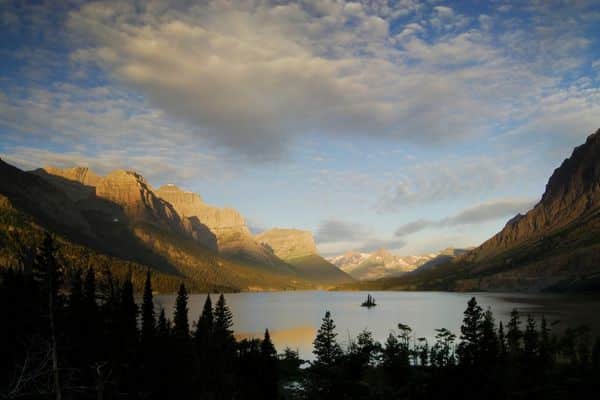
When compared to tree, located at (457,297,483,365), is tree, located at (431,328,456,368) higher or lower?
lower

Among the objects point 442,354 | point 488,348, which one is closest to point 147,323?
point 442,354

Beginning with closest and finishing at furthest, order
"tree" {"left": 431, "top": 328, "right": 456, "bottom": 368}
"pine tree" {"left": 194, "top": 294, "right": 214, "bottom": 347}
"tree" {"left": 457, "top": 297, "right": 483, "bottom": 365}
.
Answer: "tree" {"left": 457, "top": 297, "right": 483, "bottom": 365}
"tree" {"left": 431, "top": 328, "right": 456, "bottom": 368}
"pine tree" {"left": 194, "top": 294, "right": 214, "bottom": 347}

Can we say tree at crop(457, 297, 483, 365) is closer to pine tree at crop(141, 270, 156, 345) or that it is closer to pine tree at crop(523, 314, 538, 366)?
pine tree at crop(523, 314, 538, 366)

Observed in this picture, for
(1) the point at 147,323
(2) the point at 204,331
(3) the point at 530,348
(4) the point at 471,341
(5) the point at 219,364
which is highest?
(1) the point at 147,323

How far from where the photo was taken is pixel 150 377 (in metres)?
64.7

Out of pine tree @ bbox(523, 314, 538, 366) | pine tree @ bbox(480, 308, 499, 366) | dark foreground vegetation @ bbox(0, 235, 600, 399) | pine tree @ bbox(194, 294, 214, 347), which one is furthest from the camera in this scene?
pine tree @ bbox(194, 294, 214, 347)

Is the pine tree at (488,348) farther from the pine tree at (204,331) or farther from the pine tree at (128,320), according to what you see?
the pine tree at (128,320)

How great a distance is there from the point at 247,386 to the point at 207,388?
21.5 ft

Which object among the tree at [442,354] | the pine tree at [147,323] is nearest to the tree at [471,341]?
the tree at [442,354]

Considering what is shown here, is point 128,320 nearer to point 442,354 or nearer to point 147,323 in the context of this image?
point 147,323

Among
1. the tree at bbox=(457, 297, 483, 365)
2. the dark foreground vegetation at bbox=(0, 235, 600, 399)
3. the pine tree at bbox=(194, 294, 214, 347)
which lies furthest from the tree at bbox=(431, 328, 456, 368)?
the pine tree at bbox=(194, 294, 214, 347)

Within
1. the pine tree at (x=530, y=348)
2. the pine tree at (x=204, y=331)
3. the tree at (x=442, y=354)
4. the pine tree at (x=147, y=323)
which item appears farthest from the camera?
→ the pine tree at (x=204, y=331)

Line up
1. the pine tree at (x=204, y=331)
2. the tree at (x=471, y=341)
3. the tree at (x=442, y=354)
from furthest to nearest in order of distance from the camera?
1. the pine tree at (x=204, y=331)
2. the tree at (x=442, y=354)
3. the tree at (x=471, y=341)

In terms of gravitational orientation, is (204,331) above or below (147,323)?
below
